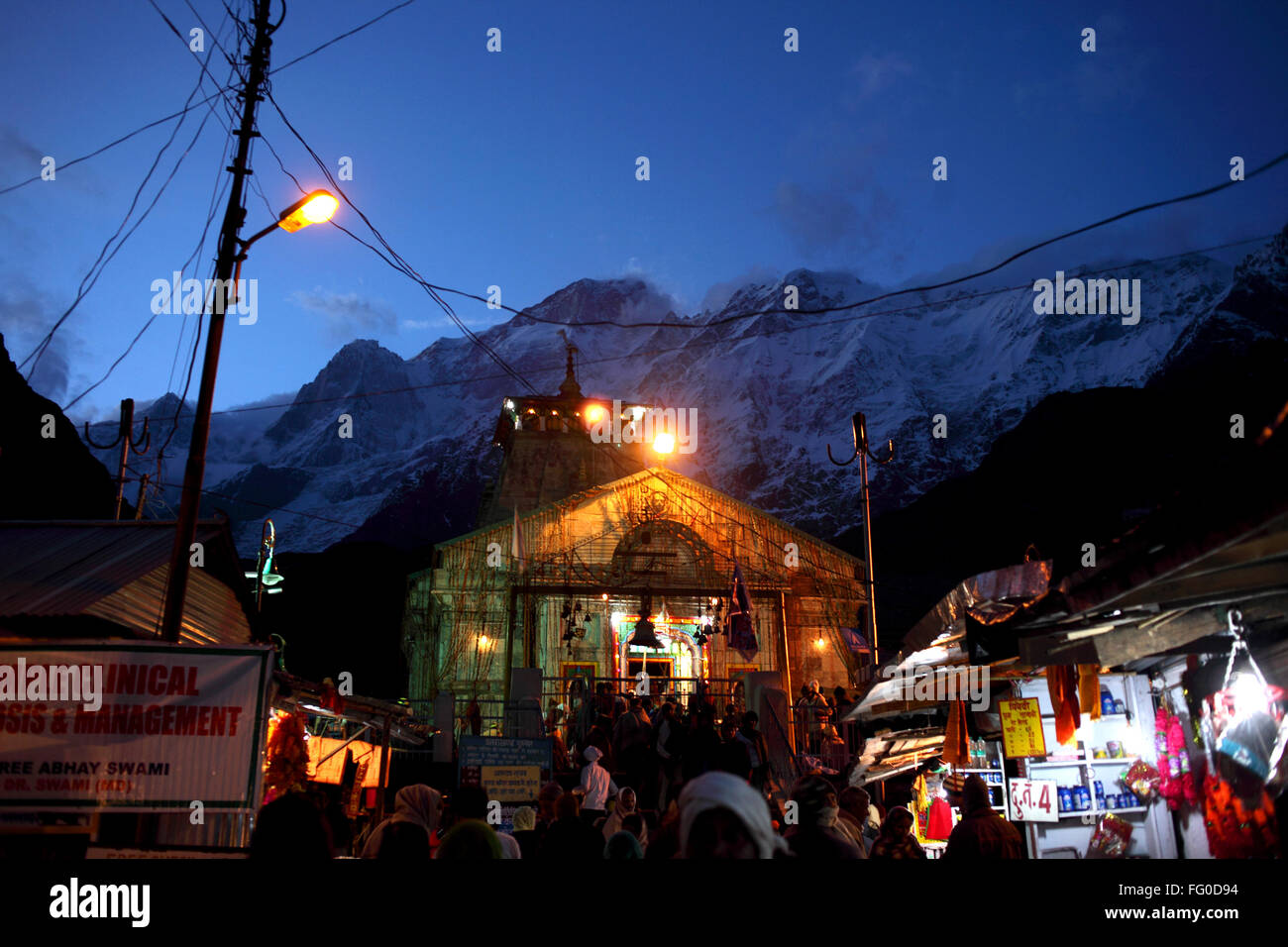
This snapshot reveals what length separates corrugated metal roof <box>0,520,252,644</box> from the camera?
34.8 ft

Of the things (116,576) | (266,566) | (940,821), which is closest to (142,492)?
(266,566)

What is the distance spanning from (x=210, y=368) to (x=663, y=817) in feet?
25.0

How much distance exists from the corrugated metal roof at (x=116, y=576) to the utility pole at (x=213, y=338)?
138cm

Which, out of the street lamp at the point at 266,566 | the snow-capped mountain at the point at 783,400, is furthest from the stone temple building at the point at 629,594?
the snow-capped mountain at the point at 783,400

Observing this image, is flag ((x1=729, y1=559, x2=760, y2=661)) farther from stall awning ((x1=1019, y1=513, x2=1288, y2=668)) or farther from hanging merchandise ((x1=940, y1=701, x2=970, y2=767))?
stall awning ((x1=1019, y1=513, x2=1288, y2=668))

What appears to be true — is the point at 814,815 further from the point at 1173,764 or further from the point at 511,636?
the point at 511,636

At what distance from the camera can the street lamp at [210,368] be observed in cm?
935

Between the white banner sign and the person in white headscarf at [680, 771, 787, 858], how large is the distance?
5.54 metres

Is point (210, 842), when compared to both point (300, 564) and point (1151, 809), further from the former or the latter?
point (300, 564)

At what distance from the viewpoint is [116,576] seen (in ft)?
37.0

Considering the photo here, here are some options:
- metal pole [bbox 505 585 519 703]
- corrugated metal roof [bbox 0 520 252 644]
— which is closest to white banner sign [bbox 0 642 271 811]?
corrugated metal roof [bbox 0 520 252 644]

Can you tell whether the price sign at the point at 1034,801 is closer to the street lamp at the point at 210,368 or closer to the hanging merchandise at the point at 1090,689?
the hanging merchandise at the point at 1090,689

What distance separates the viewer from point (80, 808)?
6.84m

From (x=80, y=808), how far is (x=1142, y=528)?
8146 mm
